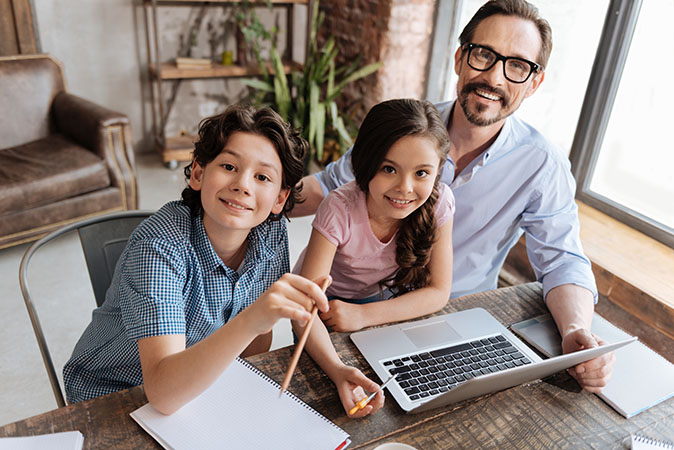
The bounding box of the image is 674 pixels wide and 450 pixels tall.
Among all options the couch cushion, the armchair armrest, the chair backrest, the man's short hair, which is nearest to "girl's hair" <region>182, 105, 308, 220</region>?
the man's short hair

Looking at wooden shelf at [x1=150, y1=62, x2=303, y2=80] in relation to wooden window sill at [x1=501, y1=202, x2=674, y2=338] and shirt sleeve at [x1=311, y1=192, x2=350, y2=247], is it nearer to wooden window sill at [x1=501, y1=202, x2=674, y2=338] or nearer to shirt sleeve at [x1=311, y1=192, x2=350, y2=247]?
wooden window sill at [x1=501, y1=202, x2=674, y2=338]

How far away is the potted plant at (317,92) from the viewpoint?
349 cm

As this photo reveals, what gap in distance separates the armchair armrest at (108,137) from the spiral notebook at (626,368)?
247 cm

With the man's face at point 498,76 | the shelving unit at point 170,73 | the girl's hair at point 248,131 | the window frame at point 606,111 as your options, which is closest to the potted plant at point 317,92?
the shelving unit at point 170,73

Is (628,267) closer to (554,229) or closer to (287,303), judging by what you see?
(554,229)

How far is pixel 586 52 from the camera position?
2.45 m

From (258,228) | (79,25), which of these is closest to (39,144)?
(79,25)

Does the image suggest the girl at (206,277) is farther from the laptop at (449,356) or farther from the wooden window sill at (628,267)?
the wooden window sill at (628,267)

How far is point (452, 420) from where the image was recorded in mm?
971

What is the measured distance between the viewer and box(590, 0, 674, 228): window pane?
7.00ft

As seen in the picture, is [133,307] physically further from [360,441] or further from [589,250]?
[589,250]

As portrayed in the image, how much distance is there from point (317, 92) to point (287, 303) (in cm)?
291

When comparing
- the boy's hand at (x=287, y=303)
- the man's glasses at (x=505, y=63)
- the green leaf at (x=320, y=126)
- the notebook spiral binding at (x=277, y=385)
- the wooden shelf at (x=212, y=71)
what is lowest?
the green leaf at (x=320, y=126)

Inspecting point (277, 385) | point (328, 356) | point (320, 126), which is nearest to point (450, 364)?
point (328, 356)
